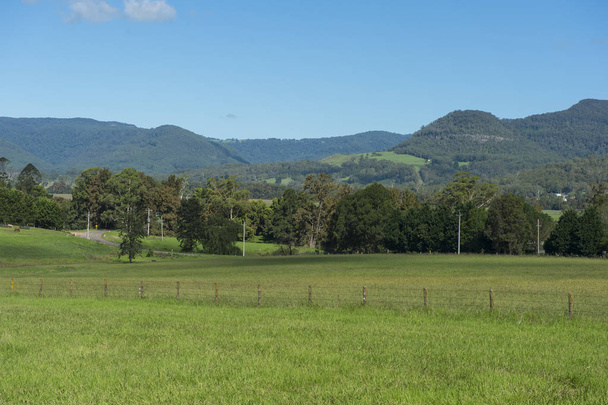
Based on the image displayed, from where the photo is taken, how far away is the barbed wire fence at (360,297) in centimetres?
3462

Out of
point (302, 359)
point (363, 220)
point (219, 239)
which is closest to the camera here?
point (302, 359)

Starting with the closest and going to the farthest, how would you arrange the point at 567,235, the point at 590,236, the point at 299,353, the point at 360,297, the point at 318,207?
the point at 299,353
the point at 360,297
the point at 590,236
the point at 567,235
the point at 318,207

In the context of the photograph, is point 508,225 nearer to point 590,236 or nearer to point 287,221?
point 590,236

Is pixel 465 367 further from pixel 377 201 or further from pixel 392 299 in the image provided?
pixel 377 201

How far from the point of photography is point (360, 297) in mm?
42344

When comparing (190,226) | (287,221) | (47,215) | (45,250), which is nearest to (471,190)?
(287,221)

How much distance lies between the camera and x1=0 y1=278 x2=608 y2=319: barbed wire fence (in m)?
34.6

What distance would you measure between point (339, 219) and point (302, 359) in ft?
413

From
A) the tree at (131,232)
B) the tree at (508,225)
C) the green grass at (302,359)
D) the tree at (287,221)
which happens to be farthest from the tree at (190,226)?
the green grass at (302,359)

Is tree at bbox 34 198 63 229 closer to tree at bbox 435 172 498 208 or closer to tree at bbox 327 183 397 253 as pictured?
tree at bbox 327 183 397 253

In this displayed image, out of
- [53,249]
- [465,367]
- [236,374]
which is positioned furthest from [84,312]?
[53,249]

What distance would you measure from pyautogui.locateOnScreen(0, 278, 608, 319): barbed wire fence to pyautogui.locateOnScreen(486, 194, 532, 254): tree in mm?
85027

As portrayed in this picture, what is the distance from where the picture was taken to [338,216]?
491 feet

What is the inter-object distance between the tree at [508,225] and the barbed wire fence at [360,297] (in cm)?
8503
